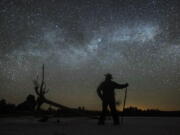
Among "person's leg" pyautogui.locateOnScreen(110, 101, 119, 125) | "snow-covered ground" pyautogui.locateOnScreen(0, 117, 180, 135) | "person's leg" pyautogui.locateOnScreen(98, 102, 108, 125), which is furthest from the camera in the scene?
"person's leg" pyautogui.locateOnScreen(98, 102, 108, 125)

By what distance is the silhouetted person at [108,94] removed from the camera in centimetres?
890

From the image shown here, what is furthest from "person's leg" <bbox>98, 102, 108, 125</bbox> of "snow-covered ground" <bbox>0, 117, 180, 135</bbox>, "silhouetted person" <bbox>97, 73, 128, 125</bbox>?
"snow-covered ground" <bbox>0, 117, 180, 135</bbox>

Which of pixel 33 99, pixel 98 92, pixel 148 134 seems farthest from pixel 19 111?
pixel 148 134

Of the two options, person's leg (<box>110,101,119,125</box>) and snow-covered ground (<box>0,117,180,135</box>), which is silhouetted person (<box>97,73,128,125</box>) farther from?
snow-covered ground (<box>0,117,180,135</box>)

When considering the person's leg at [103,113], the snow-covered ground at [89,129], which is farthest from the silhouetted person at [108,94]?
the snow-covered ground at [89,129]

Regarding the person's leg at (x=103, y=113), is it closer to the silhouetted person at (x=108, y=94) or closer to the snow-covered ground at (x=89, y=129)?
the silhouetted person at (x=108, y=94)

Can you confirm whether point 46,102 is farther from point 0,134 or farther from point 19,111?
point 0,134

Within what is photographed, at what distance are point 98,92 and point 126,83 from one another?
120cm

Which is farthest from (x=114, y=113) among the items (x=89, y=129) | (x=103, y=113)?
(x=89, y=129)

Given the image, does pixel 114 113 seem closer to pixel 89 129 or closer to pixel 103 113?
pixel 103 113

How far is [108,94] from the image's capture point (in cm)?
903

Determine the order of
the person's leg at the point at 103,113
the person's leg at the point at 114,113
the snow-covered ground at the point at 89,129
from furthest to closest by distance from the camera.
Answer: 1. the person's leg at the point at 103,113
2. the person's leg at the point at 114,113
3. the snow-covered ground at the point at 89,129

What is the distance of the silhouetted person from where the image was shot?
8.90m

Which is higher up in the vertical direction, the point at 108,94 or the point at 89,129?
the point at 108,94
